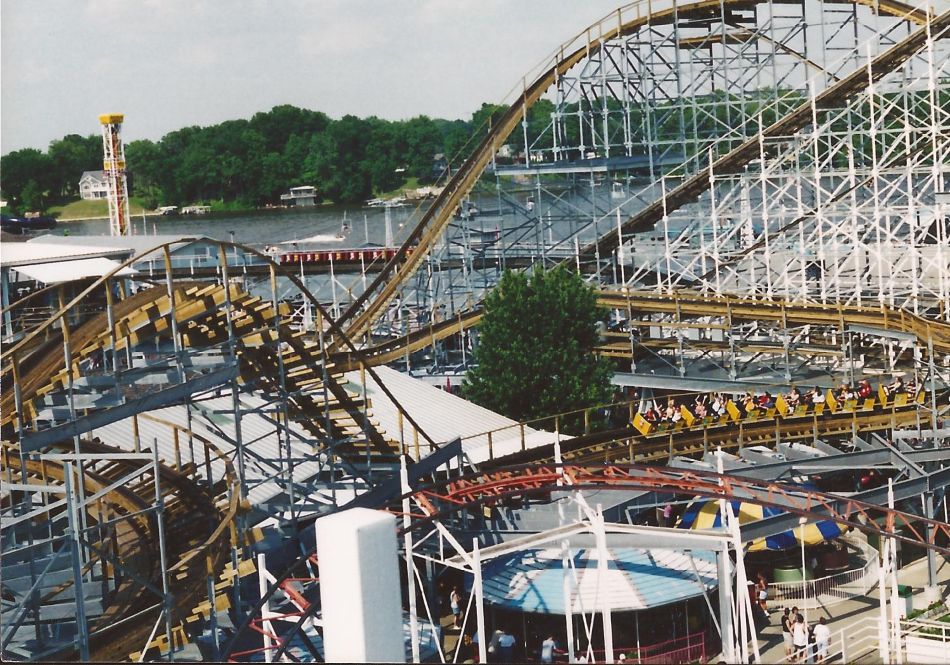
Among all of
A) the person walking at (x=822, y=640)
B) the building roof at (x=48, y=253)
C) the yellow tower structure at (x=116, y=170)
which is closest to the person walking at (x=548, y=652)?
the person walking at (x=822, y=640)

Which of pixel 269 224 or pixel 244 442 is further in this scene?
pixel 269 224

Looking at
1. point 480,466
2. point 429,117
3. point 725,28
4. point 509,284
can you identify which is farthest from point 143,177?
point 480,466

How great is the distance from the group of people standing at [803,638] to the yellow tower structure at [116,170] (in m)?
57.6

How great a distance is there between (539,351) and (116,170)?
47.8 metres

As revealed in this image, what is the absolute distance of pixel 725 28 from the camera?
43.7 m

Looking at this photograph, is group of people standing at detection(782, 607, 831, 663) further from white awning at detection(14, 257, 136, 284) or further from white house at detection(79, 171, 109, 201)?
white house at detection(79, 171, 109, 201)

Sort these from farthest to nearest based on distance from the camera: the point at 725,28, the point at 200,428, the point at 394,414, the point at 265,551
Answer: the point at 725,28 → the point at 394,414 → the point at 200,428 → the point at 265,551

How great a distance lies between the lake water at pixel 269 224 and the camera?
326 feet

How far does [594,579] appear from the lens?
72.5 feet

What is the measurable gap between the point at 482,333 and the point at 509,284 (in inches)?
49.0

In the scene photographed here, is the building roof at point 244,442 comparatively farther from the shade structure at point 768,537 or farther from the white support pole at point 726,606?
the white support pole at point 726,606

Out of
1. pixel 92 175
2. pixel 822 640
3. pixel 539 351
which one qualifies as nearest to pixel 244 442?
pixel 539 351

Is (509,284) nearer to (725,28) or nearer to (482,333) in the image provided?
→ (482,333)

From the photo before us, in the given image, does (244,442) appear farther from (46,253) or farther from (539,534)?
(46,253)
